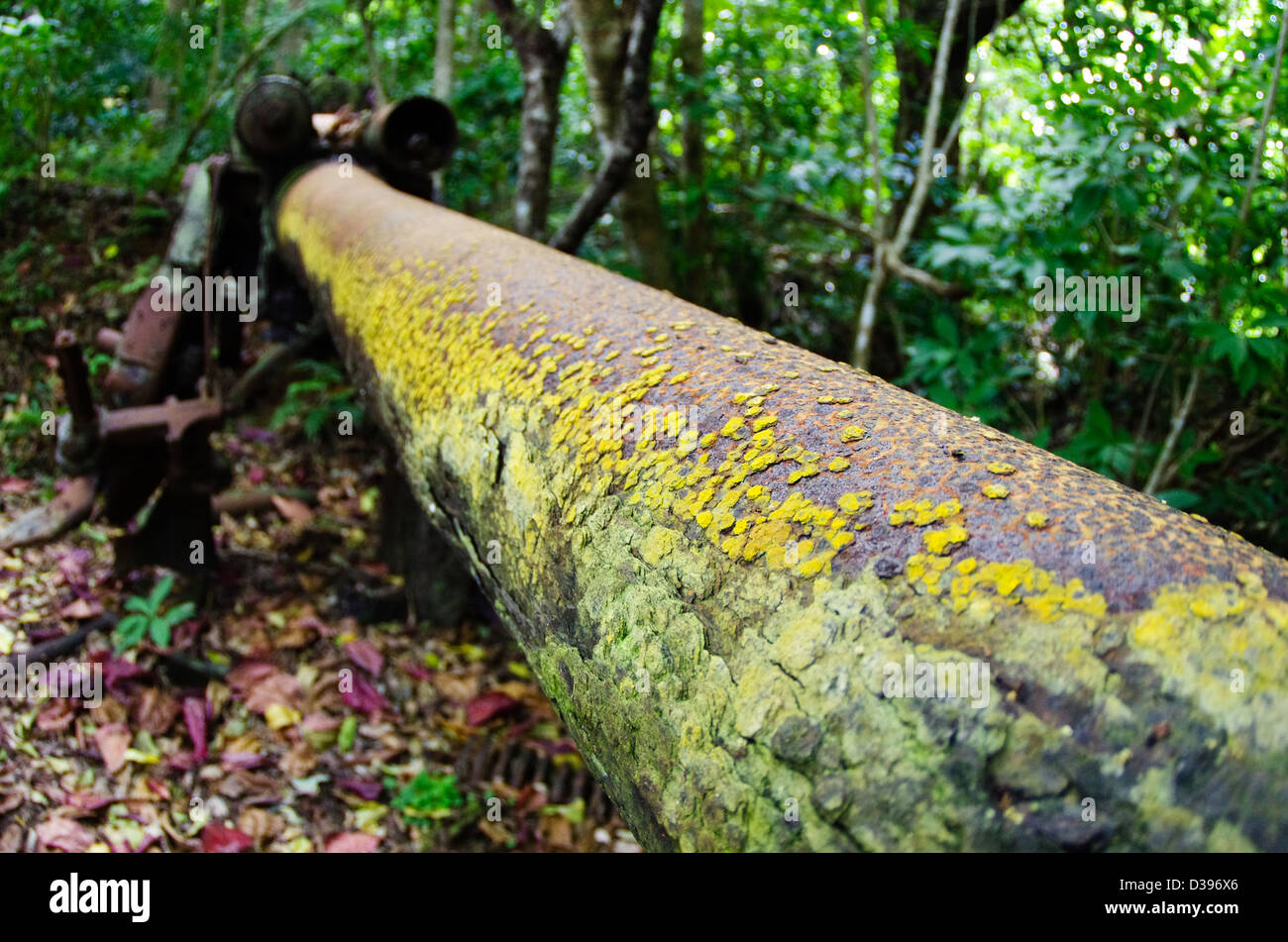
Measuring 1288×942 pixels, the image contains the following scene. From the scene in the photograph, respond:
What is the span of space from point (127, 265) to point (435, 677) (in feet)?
13.2

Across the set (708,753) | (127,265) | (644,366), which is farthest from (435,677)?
(127,265)

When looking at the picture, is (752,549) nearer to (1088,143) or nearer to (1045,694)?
(1045,694)

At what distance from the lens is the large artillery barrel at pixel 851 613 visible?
598mm

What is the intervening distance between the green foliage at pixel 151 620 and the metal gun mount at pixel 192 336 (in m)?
0.27

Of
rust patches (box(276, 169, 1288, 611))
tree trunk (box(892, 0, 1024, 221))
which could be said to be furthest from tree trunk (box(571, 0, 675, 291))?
rust patches (box(276, 169, 1288, 611))

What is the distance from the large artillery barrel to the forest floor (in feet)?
6.02

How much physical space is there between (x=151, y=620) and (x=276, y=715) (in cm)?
56

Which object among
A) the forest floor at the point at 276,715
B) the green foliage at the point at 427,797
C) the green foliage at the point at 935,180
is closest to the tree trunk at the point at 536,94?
the green foliage at the point at 935,180

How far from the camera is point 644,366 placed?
119cm

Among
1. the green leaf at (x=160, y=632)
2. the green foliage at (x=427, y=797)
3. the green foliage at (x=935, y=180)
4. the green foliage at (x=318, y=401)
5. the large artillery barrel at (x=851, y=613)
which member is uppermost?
the green foliage at (x=935, y=180)

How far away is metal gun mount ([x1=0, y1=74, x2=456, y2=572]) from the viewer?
10.0 ft

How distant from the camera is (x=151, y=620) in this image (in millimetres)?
2990

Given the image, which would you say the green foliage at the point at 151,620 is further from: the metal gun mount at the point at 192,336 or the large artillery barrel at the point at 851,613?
the large artillery barrel at the point at 851,613

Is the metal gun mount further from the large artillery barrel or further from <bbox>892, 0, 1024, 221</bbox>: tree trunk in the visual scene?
<bbox>892, 0, 1024, 221</bbox>: tree trunk
